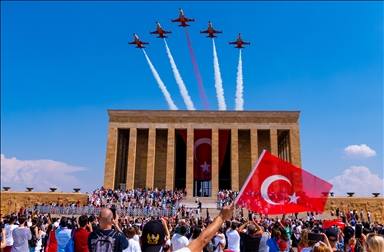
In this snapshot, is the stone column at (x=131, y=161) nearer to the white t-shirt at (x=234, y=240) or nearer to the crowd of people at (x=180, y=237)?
the crowd of people at (x=180, y=237)

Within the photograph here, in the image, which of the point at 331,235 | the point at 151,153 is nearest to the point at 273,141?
the point at 151,153

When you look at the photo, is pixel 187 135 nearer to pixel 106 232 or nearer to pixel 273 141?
pixel 273 141

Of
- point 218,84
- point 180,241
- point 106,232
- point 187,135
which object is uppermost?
point 218,84

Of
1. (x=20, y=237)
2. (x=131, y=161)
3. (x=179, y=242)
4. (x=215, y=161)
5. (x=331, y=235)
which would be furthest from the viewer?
(x=131, y=161)

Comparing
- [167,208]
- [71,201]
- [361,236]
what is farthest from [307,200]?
[71,201]

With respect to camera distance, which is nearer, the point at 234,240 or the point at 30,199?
the point at 234,240

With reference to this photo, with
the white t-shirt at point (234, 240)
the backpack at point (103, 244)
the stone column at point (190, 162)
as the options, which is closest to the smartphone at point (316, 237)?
the white t-shirt at point (234, 240)
